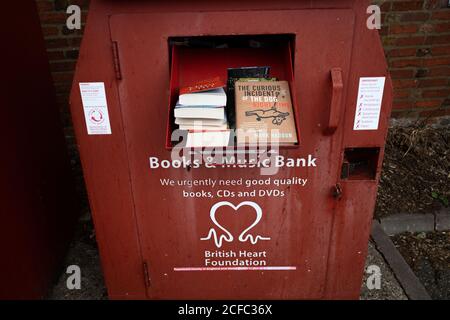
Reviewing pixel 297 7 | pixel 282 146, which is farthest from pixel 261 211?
pixel 297 7

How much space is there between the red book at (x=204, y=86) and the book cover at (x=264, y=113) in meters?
0.08

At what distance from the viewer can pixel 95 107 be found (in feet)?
5.51

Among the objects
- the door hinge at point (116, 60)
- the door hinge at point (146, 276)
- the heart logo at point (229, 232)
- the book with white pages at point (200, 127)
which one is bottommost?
the door hinge at point (146, 276)

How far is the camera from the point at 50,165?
2.41m

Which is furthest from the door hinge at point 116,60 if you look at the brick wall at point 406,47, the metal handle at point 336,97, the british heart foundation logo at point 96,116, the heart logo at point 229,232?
the brick wall at point 406,47

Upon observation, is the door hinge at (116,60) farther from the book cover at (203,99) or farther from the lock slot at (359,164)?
the lock slot at (359,164)

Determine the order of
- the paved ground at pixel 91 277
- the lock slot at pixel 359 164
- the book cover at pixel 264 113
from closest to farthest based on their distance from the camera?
the book cover at pixel 264 113, the lock slot at pixel 359 164, the paved ground at pixel 91 277

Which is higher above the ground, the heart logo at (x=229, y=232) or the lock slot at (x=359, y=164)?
the lock slot at (x=359, y=164)

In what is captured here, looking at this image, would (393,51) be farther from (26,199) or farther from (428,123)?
(26,199)

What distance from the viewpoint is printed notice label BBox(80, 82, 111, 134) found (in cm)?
164

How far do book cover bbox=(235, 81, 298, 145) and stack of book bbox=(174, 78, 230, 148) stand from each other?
62mm

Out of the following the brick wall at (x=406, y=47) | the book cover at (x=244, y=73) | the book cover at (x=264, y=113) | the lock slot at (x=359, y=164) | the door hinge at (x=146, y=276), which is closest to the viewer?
the book cover at (x=264, y=113)

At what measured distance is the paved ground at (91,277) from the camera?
2.38 m

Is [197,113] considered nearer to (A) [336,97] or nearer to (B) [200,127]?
(B) [200,127]
